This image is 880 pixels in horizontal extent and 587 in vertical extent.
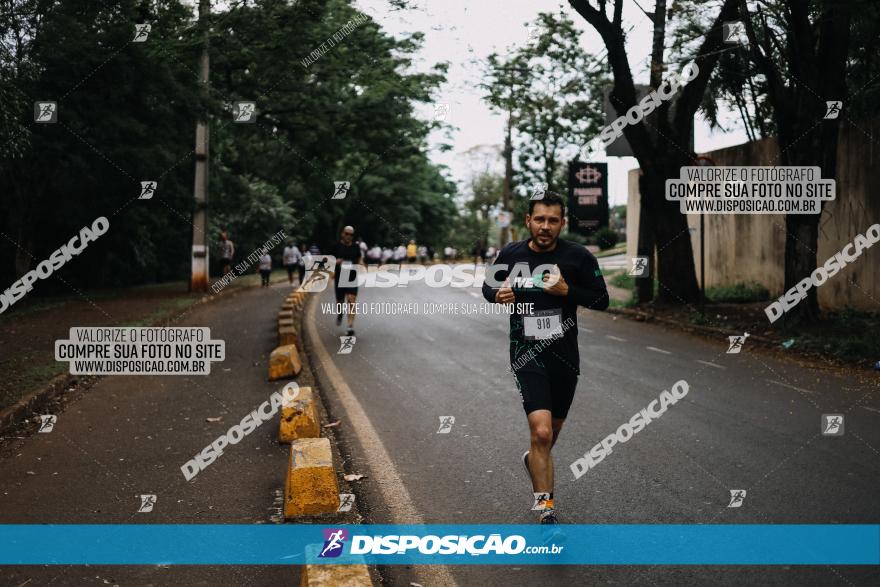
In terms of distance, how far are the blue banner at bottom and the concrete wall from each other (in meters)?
12.6

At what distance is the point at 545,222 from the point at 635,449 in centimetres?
290

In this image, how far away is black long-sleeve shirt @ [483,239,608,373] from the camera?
5242 mm

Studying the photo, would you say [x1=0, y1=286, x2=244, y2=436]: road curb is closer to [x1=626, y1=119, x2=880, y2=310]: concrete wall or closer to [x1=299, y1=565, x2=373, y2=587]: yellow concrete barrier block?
[x1=299, y1=565, x2=373, y2=587]: yellow concrete barrier block

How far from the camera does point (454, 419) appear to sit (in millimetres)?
8500

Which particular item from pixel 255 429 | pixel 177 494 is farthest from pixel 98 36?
pixel 177 494

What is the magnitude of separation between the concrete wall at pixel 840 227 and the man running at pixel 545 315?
1274 cm

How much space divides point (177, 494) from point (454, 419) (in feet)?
10.3

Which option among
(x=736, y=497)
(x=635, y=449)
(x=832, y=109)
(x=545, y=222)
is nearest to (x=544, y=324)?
(x=545, y=222)

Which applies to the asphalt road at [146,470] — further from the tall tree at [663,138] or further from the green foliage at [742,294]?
the green foliage at [742,294]

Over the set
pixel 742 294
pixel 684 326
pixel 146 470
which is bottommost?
pixel 146 470

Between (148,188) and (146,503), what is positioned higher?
(148,188)

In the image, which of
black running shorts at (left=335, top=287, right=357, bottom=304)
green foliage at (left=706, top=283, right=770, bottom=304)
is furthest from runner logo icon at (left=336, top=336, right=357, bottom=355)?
green foliage at (left=706, top=283, right=770, bottom=304)

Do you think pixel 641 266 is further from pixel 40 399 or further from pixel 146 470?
pixel 146 470

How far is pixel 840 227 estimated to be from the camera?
1698 centimetres
